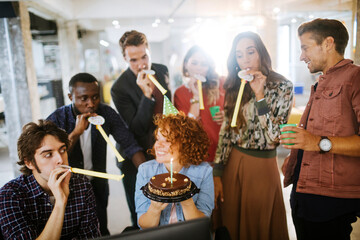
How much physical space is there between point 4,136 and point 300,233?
3290 mm

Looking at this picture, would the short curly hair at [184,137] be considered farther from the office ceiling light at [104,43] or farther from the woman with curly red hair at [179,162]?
the office ceiling light at [104,43]

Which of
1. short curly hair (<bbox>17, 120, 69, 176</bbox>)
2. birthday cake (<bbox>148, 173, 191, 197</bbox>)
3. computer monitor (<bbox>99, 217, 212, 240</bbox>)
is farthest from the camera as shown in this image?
short curly hair (<bbox>17, 120, 69, 176</bbox>)

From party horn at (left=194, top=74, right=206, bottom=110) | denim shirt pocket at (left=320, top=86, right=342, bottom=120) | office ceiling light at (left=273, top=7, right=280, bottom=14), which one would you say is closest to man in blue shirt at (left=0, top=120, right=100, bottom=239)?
party horn at (left=194, top=74, right=206, bottom=110)

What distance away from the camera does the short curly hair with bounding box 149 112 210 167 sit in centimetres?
176

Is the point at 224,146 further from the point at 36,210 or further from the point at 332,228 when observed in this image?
the point at 36,210

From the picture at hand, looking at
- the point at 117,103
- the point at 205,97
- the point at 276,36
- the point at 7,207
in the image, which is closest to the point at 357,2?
the point at 276,36

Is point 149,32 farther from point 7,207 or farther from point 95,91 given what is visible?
point 7,207

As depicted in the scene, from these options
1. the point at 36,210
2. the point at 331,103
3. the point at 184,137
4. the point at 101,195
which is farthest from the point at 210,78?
the point at 36,210

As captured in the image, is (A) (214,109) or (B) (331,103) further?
(A) (214,109)

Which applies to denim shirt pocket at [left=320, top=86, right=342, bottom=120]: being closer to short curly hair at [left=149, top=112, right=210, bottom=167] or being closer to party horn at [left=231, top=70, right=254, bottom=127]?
party horn at [left=231, top=70, right=254, bottom=127]

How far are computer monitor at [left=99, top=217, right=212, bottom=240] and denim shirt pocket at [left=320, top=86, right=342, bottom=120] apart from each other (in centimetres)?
114

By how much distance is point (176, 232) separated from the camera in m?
0.99

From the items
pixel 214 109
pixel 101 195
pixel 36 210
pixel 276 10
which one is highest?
pixel 276 10

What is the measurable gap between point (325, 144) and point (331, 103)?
0.26 meters
